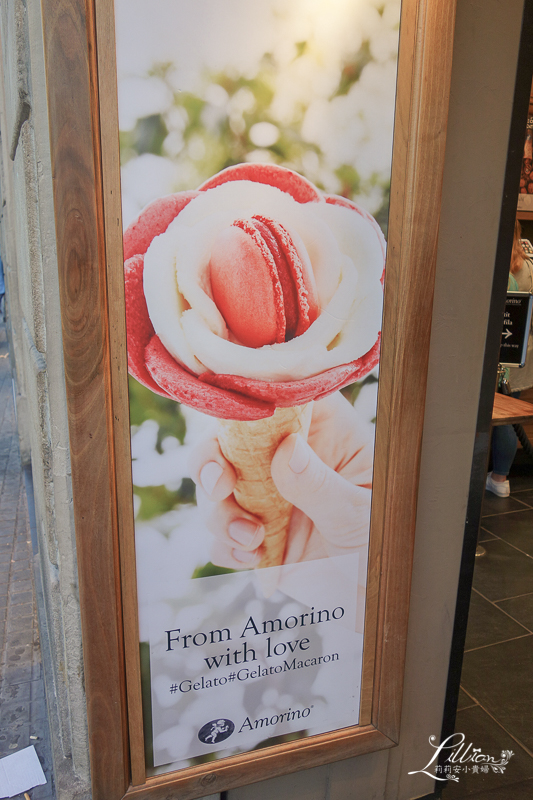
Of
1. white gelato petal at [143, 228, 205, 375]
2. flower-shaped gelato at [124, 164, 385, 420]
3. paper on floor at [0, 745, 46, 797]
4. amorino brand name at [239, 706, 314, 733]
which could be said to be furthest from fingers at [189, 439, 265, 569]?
paper on floor at [0, 745, 46, 797]

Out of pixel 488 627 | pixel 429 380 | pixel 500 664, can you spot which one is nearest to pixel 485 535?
pixel 488 627

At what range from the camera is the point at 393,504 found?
1.57 meters

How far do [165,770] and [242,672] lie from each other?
0.30 metres

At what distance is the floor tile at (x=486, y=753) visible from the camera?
2139 mm

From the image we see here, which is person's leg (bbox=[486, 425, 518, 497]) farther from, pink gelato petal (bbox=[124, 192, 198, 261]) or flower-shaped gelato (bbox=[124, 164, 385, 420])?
pink gelato petal (bbox=[124, 192, 198, 261])

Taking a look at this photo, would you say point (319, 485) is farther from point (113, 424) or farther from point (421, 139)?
point (421, 139)

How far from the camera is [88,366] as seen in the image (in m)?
1.24

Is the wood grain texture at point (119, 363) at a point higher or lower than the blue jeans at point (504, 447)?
higher

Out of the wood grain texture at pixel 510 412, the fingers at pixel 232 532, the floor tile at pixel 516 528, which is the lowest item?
the floor tile at pixel 516 528

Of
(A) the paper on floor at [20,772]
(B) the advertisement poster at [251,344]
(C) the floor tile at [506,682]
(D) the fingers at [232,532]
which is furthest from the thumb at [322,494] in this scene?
(C) the floor tile at [506,682]

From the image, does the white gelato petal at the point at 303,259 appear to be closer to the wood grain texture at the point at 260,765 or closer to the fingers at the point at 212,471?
the fingers at the point at 212,471

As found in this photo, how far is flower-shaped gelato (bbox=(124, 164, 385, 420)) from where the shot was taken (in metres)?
1.26

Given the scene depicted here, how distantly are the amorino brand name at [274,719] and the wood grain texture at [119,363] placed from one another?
0.27m

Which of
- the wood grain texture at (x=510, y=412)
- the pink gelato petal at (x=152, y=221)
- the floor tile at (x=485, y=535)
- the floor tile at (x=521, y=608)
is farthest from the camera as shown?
the floor tile at (x=485, y=535)
